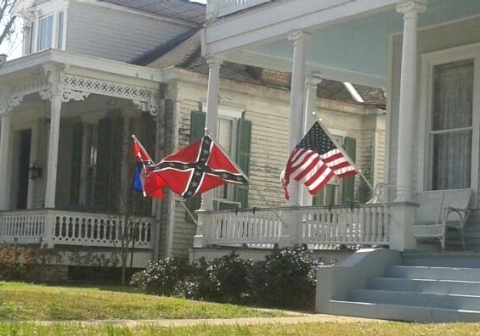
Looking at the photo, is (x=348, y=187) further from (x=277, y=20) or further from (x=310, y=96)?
(x=277, y=20)

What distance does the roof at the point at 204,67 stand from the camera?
79.9ft

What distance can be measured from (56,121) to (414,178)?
8.30 m

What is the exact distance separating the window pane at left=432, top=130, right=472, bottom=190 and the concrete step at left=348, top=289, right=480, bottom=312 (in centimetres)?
433

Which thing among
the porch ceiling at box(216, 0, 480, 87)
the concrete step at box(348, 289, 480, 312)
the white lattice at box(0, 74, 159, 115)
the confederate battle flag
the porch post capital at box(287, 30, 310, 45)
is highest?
the porch ceiling at box(216, 0, 480, 87)

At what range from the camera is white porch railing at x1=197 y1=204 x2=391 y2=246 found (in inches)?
602

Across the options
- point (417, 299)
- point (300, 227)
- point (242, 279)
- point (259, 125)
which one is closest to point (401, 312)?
point (417, 299)

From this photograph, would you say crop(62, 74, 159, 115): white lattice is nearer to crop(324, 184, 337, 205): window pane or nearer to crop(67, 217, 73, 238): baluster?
crop(67, 217, 73, 238): baluster

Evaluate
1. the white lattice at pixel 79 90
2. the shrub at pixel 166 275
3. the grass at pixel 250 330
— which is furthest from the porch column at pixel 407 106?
the white lattice at pixel 79 90

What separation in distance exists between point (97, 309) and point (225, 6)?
908cm

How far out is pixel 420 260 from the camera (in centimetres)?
1420

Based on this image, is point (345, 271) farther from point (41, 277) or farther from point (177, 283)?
point (41, 277)

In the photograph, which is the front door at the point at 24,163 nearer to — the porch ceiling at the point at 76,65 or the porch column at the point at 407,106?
the porch ceiling at the point at 76,65

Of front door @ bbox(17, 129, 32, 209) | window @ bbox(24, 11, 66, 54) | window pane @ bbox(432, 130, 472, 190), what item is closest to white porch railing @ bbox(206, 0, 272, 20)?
window pane @ bbox(432, 130, 472, 190)

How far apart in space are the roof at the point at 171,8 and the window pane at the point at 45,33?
5.78 ft
